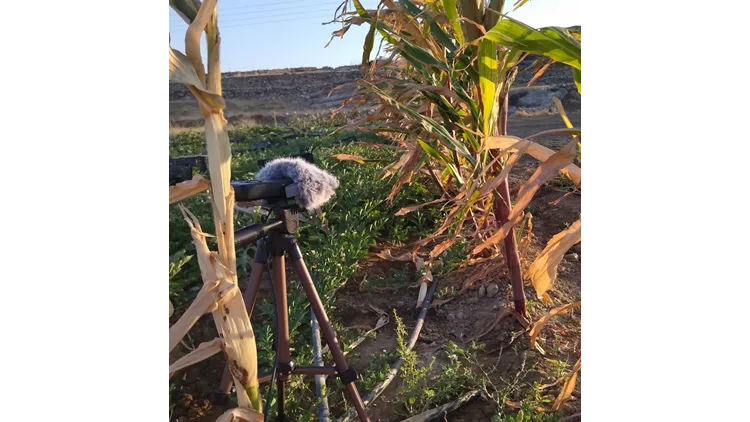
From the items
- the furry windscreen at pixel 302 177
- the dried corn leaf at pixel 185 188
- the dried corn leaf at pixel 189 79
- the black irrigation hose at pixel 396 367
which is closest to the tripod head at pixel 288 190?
the furry windscreen at pixel 302 177

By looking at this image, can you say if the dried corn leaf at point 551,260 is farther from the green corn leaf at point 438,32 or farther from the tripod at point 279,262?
the green corn leaf at point 438,32

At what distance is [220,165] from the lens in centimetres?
69

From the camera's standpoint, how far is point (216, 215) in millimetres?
723

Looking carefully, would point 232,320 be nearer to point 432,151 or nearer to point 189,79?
point 189,79

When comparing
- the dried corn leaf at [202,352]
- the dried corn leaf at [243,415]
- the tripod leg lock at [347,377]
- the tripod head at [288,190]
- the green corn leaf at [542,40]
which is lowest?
the tripod leg lock at [347,377]

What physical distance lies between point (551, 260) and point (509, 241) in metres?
1.00

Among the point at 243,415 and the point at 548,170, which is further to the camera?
the point at 548,170

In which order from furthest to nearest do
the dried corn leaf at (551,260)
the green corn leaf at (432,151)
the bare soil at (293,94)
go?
the bare soil at (293,94), the green corn leaf at (432,151), the dried corn leaf at (551,260)

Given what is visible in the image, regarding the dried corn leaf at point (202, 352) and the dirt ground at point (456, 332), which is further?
the dirt ground at point (456, 332)

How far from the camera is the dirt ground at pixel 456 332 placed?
5.94 ft

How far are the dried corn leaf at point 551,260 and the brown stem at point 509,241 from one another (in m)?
0.89

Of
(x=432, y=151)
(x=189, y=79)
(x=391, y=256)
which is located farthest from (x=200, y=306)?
(x=391, y=256)

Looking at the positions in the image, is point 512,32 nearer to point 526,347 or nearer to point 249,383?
point 249,383
